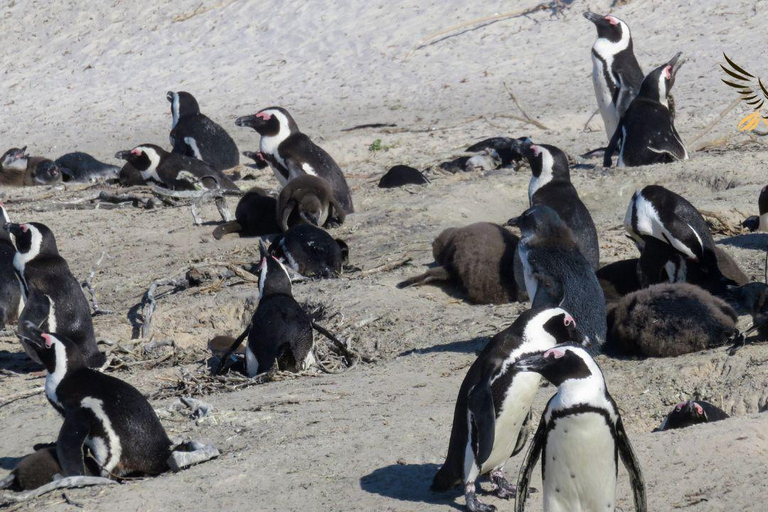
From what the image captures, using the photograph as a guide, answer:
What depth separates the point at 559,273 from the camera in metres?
5.70

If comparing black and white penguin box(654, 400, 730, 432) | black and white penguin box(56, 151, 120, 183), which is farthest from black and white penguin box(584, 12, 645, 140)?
black and white penguin box(654, 400, 730, 432)

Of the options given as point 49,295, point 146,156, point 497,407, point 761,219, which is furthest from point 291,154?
point 497,407

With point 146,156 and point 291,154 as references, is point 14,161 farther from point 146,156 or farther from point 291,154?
point 291,154

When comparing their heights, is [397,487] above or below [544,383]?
above

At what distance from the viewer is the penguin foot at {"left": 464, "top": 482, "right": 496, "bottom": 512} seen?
363cm

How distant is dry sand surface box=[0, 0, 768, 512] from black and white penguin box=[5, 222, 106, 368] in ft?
1.02

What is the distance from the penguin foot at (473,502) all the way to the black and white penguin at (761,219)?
Answer: 4.34 meters

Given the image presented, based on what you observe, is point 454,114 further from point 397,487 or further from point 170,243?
point 397,487

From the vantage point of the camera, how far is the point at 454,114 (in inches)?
495

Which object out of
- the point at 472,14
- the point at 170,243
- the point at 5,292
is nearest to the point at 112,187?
the point at 170,243

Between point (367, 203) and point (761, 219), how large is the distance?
3.42m

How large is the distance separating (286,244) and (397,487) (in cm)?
403

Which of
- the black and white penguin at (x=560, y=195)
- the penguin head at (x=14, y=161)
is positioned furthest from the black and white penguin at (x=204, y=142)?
the black and white penguin at (x=560, y=195)

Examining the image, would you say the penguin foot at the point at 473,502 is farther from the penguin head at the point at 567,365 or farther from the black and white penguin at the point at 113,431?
the black and white penguin at the point at 113,431
